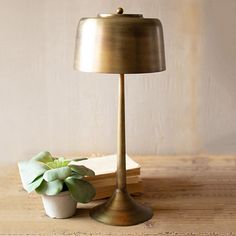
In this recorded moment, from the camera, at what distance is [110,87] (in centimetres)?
120

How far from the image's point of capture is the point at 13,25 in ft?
3.81

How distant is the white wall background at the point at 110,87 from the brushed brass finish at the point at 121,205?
362mm

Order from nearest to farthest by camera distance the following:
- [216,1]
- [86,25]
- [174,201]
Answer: [86,25], [174,201], [216,1]

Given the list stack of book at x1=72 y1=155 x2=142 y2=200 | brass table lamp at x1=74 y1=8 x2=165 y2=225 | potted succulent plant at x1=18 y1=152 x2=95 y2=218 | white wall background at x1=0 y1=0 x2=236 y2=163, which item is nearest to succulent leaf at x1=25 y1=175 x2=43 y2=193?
potted succulent plant at x1=18 y1=152 x2=95 y2=218

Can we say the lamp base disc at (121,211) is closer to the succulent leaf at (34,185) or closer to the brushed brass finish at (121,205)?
the brushed brass finish at (121,205)

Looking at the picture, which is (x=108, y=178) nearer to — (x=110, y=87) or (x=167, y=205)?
(x=167, y=205)

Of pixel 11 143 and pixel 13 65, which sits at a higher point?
pixel 13 65

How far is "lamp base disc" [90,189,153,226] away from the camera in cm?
84

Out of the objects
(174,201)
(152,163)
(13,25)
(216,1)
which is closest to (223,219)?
Answer: (174,201)

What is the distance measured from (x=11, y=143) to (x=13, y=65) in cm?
22

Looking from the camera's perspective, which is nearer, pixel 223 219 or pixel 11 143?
pixel 223 219

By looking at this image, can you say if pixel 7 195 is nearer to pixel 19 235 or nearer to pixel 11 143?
pixel 19 235

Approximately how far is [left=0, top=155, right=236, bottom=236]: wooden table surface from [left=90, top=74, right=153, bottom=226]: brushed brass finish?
0.01 metres

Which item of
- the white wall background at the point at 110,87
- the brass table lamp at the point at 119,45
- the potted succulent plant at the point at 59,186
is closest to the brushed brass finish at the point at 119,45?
the brass table lamp at the point at 119,45
